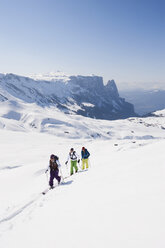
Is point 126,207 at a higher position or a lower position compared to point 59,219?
higher

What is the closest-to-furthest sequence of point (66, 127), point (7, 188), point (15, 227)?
point (15, 227)
point (7, 188)
point (66, 127)

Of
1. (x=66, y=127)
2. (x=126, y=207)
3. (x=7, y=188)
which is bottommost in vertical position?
(x=7, y=188)

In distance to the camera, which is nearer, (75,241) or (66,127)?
(75,241)

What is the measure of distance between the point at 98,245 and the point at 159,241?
163 centimetres

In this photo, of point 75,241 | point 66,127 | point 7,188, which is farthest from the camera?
point 66,127

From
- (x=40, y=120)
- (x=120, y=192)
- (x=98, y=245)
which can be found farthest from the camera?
(x=40, y=120)

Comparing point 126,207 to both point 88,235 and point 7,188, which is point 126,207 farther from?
point 7,188

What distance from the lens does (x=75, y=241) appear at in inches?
221

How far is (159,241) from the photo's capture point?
4.79 m

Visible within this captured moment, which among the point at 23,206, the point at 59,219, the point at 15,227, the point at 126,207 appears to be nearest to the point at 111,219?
the point at 126,207

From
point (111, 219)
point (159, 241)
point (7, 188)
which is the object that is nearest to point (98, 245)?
point (111, 219)

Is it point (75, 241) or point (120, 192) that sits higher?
point (120, 192)

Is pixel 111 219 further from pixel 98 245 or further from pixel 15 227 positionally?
pixel 15 227

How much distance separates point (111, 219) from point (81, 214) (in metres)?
1.40
